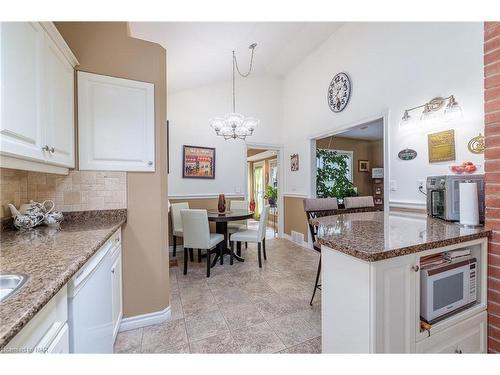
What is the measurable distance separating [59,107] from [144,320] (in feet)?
5.64

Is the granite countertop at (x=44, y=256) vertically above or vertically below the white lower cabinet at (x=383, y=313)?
above

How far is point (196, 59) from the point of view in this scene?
314 centimetres

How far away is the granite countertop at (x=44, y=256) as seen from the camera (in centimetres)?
55

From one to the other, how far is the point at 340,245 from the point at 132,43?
2125 millimetres

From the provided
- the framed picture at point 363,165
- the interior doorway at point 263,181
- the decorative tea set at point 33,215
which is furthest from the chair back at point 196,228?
the framed picture at point 363,165

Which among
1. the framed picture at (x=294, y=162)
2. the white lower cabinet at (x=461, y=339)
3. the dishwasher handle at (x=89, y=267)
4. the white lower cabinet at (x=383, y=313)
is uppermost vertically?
the framed picture at (x=294, y=162)

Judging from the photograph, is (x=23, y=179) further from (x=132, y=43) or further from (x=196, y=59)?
(x=196, y=59)

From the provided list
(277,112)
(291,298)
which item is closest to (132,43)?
(291,298)

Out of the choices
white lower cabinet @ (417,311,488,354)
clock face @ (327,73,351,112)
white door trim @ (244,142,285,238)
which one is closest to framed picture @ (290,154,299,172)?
white door trim @ (244,142,285,238)

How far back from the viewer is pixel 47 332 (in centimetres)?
69

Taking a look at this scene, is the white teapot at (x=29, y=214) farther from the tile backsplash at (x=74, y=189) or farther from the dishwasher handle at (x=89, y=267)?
the dishwasher handle at (x=89, y=267)

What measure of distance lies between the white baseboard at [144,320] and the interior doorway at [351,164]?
3.42 m

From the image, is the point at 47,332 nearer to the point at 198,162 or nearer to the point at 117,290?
the point at 117,290

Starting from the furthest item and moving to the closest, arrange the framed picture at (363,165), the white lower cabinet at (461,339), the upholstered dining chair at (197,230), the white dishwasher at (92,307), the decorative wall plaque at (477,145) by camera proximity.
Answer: the framed picture at (363,165)
the upholstered dining chair at (197,230)
the decorative wall plaque at (477,145)
the white lower cabinet at (461,339)
the white dishwasher at (92,307)
